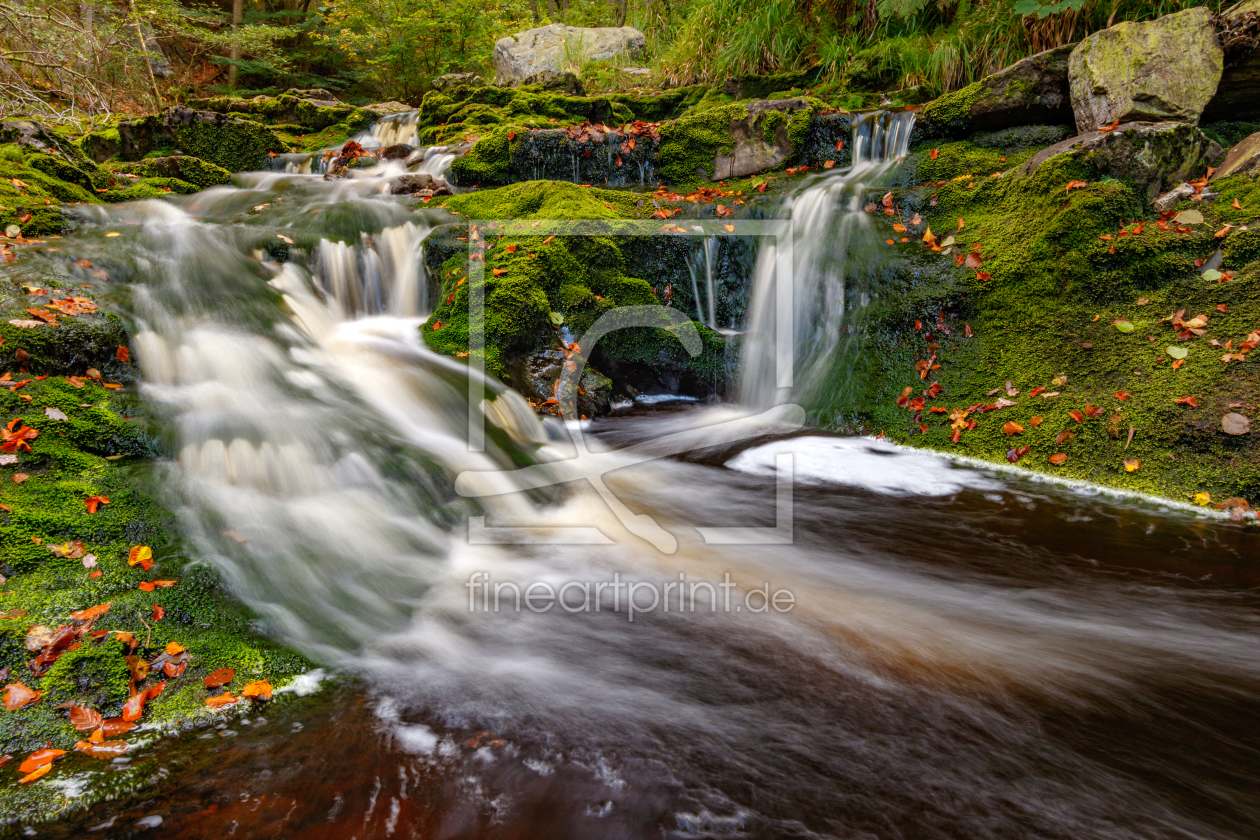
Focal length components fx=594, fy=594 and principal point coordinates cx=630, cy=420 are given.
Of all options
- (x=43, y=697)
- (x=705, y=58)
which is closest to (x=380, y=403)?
(x=43, y=697)

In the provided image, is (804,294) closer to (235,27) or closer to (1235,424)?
(1235,424)

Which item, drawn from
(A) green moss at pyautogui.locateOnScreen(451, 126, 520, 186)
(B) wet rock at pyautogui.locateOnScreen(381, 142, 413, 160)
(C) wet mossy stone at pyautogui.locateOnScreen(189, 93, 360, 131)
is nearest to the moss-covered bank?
(A) green moss at pyautogui.locateOnScreen(451, 126, 520, 186)

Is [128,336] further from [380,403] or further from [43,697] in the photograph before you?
[43,697]

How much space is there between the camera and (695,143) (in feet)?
26.8

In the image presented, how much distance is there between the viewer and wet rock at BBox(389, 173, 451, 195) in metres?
8.32

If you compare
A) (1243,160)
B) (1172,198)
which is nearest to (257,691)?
(1172,198)

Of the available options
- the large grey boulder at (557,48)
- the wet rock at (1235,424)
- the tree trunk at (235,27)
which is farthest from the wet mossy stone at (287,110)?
the wet rock at (1235,424)

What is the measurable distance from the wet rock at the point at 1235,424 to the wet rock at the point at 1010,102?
4.50 m

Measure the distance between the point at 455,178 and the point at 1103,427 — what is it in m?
8.17

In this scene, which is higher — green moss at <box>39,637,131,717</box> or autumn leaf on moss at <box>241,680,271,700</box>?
green moss at <box>39,637,131,717</box>

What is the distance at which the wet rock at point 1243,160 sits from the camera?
15.6ft

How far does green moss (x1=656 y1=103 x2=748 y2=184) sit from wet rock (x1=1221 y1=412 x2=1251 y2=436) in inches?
243

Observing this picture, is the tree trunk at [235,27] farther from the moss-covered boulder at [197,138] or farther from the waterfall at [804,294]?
the waterfall at [804,294]

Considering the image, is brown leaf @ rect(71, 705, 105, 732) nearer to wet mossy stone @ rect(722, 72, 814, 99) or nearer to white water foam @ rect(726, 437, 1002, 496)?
white water foam @ rect(726, 437, 1002, 496)
